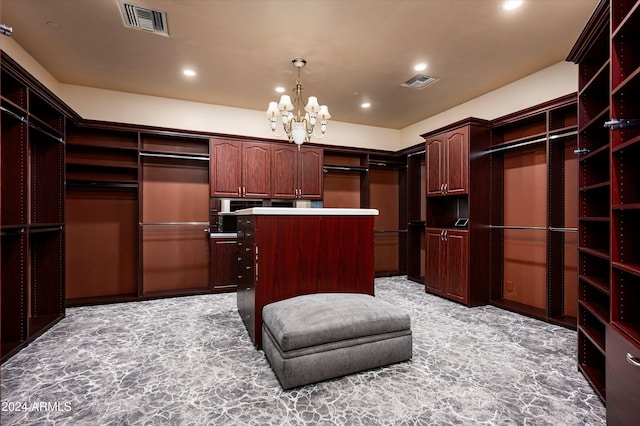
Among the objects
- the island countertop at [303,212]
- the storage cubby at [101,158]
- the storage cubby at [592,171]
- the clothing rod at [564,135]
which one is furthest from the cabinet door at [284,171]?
the storage cubby at [592,171]

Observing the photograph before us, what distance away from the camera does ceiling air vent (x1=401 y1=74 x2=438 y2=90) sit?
4.08 m

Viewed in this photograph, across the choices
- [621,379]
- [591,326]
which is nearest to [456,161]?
[591,326]

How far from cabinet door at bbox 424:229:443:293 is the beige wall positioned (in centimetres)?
191

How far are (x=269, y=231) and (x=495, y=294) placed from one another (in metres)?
3.39

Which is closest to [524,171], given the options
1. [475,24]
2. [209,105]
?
[475,24]

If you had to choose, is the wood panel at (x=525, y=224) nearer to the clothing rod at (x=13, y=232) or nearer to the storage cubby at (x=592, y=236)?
the storage cubby at (x=592, y=236)

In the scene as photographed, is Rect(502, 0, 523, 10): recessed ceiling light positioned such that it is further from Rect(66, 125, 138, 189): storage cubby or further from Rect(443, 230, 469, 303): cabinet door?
Rect(66, 125, 138, 189): storage cubby

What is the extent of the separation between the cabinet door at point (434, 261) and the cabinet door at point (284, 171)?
232cm

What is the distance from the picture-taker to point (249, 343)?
2822 millimetres

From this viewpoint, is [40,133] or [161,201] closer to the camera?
[40,133]

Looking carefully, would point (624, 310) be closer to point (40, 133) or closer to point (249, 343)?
point (249, 343)

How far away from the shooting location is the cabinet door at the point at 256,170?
192 inches

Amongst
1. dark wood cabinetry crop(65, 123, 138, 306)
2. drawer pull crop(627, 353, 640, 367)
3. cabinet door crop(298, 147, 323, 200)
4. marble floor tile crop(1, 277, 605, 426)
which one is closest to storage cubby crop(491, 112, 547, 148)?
marble floor tile crop(1, 277, 605, 426)

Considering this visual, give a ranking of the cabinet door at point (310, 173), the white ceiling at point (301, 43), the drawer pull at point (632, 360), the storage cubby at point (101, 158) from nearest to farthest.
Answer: the drawer pull at point (632, 360), the white ceiling at point (301, 43), the storage cubby at point (101, 158), the cabinet door at point (310, 173)
